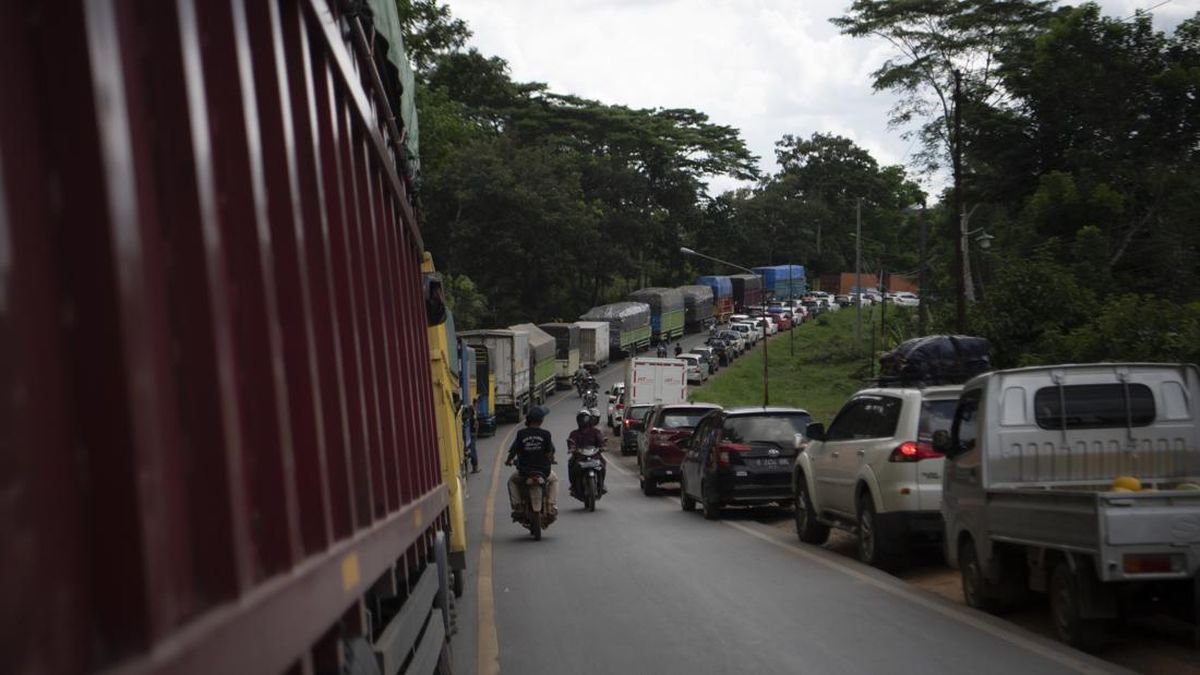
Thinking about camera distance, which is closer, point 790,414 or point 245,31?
point 245,31

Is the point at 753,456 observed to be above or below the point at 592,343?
below

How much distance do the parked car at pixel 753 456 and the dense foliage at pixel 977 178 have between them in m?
6.95

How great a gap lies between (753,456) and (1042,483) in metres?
9.66

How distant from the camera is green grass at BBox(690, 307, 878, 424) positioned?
57.1 metres

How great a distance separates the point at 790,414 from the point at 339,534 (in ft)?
55.7

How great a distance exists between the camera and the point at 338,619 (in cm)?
372

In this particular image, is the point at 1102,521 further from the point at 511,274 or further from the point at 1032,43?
the point at 511,274

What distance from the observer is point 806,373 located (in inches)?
2682

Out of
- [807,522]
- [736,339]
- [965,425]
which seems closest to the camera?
[965,425]

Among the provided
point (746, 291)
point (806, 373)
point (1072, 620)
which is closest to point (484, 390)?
point (806, 373)

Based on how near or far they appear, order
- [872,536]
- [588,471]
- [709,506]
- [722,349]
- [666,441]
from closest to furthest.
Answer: [872,536] < [709,506] < [588,471] < [666,441] < [722,349]

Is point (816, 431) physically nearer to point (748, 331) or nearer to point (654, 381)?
point (654, 381)

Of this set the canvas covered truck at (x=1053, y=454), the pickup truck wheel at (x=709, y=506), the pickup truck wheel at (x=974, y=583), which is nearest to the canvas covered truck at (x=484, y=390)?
the pickup truck wheel at (x=709, y=506)

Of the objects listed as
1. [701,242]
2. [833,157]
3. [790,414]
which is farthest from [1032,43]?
[833,157]
